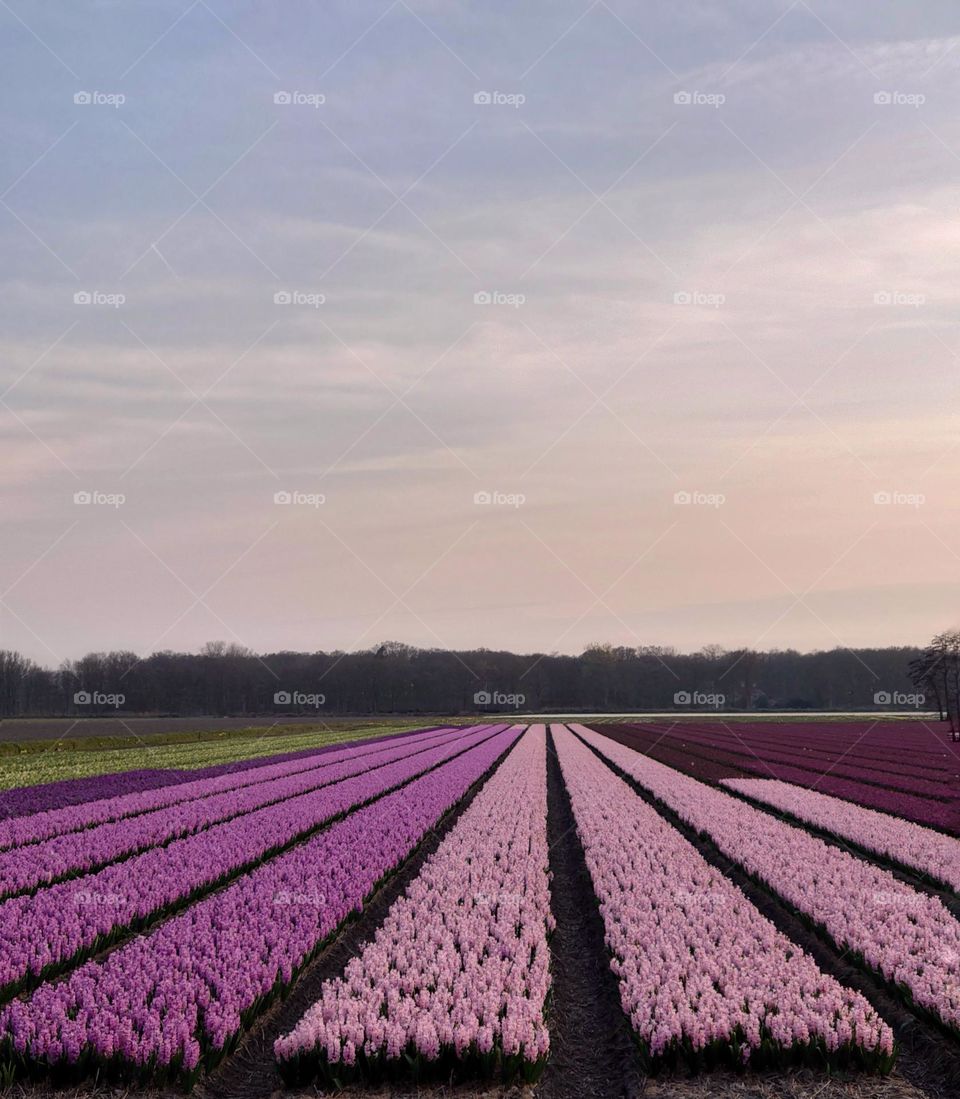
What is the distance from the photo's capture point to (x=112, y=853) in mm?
15086

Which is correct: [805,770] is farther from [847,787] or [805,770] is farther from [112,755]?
[112,755]

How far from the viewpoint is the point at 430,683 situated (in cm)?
14288

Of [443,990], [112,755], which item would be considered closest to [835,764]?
[112,755]

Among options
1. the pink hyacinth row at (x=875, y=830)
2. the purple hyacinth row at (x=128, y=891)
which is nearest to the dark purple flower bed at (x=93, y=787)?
the purple hyacinth row at (x=128, y=891)

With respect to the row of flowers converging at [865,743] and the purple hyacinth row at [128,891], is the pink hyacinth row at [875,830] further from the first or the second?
the row of flowers converging at [865,743]

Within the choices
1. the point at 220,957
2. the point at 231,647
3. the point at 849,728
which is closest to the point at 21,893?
the point at 220,957

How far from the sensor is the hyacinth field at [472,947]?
7359 mm

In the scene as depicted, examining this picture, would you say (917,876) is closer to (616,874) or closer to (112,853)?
(616,874)

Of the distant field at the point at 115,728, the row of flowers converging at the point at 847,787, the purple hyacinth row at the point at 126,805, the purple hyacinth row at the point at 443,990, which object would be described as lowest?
the distant field at the point at 115,728

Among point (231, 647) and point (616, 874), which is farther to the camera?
point (231, 647)

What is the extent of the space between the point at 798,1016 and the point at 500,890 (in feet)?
16.8

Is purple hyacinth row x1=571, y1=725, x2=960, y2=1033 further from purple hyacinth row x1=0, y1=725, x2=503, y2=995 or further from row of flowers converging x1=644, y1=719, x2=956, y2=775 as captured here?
row of flowers converging x1=644, y1=719, x2=956, y2=775

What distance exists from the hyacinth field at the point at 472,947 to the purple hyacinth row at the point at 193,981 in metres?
0.03

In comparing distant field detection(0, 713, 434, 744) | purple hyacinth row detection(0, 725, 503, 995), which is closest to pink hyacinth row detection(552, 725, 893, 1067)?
purple hyacinth row detection(0, 725, 503, 995)
